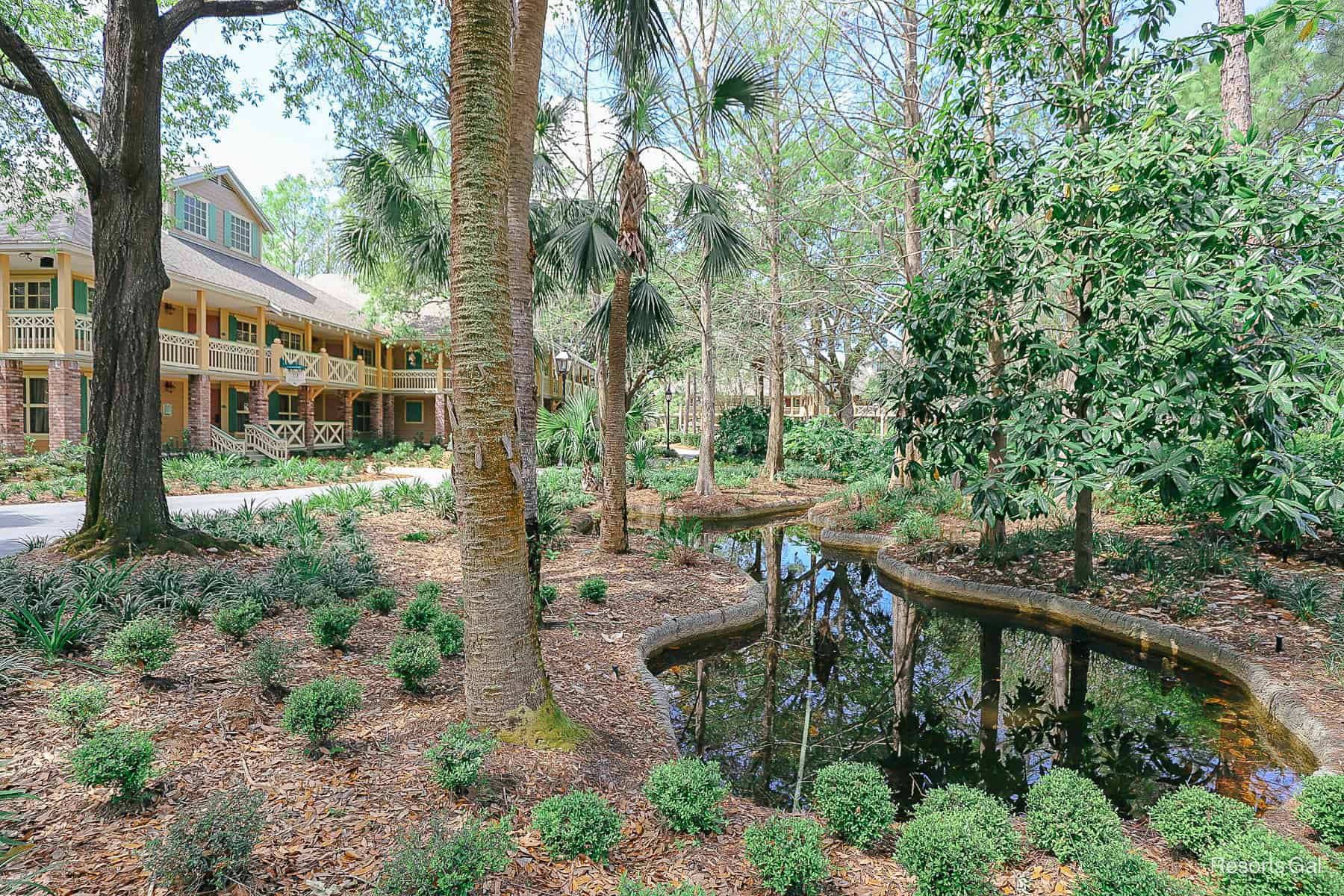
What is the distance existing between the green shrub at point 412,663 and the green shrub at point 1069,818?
140 inches

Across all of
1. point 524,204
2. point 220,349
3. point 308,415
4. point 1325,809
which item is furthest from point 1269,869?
point 308,415

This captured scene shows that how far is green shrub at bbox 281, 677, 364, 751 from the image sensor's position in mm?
3119

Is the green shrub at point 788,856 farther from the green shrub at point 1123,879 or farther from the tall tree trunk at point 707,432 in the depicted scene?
the tall tree trunk at point 707,432

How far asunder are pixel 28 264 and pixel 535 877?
67.7 feet

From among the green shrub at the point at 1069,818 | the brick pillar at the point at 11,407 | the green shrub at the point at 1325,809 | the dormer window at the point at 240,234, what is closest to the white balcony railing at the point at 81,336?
the brick pillar at the point at 11,407

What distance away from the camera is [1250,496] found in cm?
445

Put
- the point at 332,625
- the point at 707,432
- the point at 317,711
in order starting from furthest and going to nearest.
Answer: the point at 707,432, the point at 332,625, the point at 317,711

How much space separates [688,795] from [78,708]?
299 centimetres

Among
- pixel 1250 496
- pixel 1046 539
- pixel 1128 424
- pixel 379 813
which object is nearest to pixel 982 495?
pixel 1128 424

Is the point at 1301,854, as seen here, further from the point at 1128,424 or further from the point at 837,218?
the point at 837,218

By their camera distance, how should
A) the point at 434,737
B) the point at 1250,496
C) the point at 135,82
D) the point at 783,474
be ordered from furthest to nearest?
the point at 783,474 → the point at 135,82 → the point at 1250,496 → the point at 434,737

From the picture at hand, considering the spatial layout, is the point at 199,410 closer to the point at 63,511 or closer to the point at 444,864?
the point at 63,511

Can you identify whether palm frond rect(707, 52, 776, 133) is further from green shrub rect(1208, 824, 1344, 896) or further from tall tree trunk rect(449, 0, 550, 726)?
green shrub rect(1208, 824, 1344, 896)

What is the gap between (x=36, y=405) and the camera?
52.2 feet
